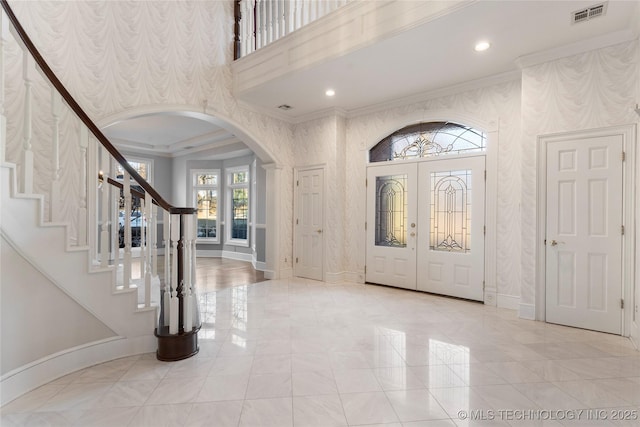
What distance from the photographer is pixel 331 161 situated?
18.5 feet

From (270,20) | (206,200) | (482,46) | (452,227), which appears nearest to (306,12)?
(270,20)

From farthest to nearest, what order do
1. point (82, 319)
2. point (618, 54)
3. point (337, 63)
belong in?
point (337, 63)
point (618, 54)
point (82, 319)

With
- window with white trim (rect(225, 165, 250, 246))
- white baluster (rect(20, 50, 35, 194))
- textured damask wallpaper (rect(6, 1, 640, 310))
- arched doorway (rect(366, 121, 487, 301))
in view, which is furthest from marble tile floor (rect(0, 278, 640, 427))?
window with white trim (rect(225, 165, 250, 246))

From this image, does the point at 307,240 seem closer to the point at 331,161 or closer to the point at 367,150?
the point at 331,161

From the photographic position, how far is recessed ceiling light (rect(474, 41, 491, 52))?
11.5 feet

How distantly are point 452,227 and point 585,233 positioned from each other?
1.52m

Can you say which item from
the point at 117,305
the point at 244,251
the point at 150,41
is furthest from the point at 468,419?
the point at 244,251

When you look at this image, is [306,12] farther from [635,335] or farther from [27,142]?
[635,335]

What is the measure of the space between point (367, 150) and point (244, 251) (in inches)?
181

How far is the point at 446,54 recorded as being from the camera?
3746mm

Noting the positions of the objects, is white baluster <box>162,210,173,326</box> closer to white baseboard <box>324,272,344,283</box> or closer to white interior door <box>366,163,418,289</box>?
white baseboard <box>324,272,344,283</box>

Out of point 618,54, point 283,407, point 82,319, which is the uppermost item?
point 618,54

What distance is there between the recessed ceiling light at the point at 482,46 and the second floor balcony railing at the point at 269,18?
5.28ft

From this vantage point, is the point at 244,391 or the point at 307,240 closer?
the point at 244,391
